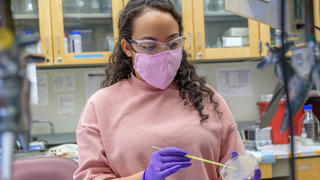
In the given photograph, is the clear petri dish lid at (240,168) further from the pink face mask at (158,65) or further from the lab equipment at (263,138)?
the lab equipment at (263,138)

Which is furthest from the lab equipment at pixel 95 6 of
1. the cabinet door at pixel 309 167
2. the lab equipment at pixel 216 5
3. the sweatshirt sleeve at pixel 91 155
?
the cabinet door at pixel 309 167

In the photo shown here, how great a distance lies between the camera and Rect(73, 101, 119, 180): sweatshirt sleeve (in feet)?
3.02

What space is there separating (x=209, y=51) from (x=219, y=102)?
121 centimetres

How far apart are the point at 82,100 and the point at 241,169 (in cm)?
172

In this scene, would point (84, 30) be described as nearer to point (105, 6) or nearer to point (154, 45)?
point (105, 6)

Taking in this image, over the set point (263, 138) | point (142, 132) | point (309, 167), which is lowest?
point (309, 167)

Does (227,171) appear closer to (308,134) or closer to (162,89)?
(162,89)

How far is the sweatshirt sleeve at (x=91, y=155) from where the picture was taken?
92cm

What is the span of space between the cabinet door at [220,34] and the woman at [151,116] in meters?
1.21

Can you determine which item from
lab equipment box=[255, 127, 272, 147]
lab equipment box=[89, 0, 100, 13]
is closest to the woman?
→ lab equipment box=[255, 127, 272, 147]

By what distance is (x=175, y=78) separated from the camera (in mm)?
1087

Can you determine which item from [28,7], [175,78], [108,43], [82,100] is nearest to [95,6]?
[108,43]

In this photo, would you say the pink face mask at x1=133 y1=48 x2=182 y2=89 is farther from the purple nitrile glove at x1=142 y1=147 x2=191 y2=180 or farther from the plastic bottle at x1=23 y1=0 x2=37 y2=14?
the plastic bottle at x1=23 y1=0 x2=37 y2=14

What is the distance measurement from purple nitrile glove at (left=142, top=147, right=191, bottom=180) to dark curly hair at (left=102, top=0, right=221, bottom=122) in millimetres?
187
